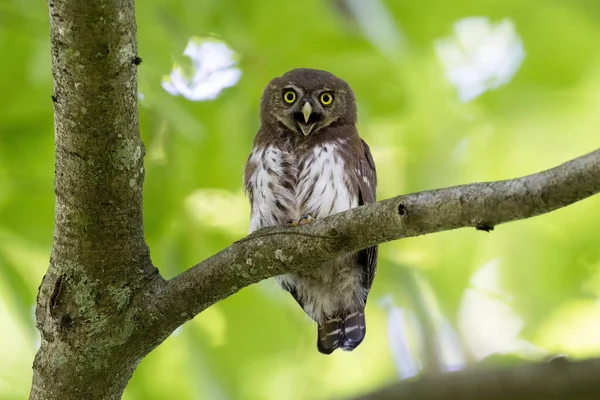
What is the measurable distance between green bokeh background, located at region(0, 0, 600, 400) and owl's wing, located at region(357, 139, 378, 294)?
0.34ft

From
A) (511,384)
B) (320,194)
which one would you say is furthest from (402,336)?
(511,384)

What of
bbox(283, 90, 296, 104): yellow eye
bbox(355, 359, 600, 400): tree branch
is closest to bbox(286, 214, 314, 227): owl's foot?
bbox(283, 90, 296, 104): yellow eye

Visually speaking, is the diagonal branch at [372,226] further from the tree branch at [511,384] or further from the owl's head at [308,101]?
the owl's head at [308,101]

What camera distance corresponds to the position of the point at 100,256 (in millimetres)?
3236

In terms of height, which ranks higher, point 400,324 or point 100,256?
point 400,324

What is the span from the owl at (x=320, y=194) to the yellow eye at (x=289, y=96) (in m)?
0.16

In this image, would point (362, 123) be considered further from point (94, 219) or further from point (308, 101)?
point (94, 219)

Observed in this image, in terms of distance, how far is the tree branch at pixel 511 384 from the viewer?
1.53 m

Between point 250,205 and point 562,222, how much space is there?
1.82m

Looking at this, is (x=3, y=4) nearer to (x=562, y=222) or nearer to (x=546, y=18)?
(x=546, y=18)

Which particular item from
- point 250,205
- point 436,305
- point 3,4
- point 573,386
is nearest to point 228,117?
point 250,205

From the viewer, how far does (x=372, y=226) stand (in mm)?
2730

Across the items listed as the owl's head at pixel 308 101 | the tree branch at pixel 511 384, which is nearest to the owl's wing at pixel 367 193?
the owl's head at pixel 308 101

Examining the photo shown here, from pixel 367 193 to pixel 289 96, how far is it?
3.24 ft
